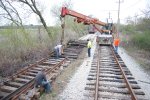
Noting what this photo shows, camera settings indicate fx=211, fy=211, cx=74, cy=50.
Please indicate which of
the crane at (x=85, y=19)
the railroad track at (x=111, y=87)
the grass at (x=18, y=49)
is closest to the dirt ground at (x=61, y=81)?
the railroad track at (x=111, y=87)

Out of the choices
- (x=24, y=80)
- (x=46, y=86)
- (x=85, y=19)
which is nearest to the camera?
(x=46, y=86)

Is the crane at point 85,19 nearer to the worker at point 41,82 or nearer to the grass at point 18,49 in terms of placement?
the grass at point 18,49

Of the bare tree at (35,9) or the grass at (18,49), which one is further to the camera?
the bare tree at (35,9)

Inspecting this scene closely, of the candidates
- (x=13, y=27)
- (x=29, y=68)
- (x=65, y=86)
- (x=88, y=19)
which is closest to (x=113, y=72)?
(x=65, y=86)

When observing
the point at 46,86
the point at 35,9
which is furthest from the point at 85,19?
the point at 46,86

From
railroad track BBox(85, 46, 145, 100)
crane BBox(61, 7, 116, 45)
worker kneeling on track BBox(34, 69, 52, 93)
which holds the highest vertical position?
crane BBox(61, 7, 116, 45)

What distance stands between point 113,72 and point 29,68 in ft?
18.0

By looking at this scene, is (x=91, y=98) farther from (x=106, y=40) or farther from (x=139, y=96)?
(x=106, y=40)

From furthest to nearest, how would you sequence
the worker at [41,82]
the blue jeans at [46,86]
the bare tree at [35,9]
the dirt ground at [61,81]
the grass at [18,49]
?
the bare tree at [35,9]
the grass at [18,49]
the blue jeans at [46,86]
the worker at [41,82]
the dirt ground at [61,81]

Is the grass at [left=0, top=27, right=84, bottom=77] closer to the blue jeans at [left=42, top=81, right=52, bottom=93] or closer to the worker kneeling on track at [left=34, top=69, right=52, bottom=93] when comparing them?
the worker kneeling on track at [left=34, top=69, right=52, bottom=93]

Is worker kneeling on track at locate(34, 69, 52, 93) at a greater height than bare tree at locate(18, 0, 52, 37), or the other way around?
bare tree at locate(18, 0, 52, 37)

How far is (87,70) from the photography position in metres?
14.5

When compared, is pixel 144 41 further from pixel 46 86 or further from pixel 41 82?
pixel 41 82

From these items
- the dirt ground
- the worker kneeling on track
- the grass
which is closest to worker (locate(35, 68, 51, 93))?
the worker kneeling on track
